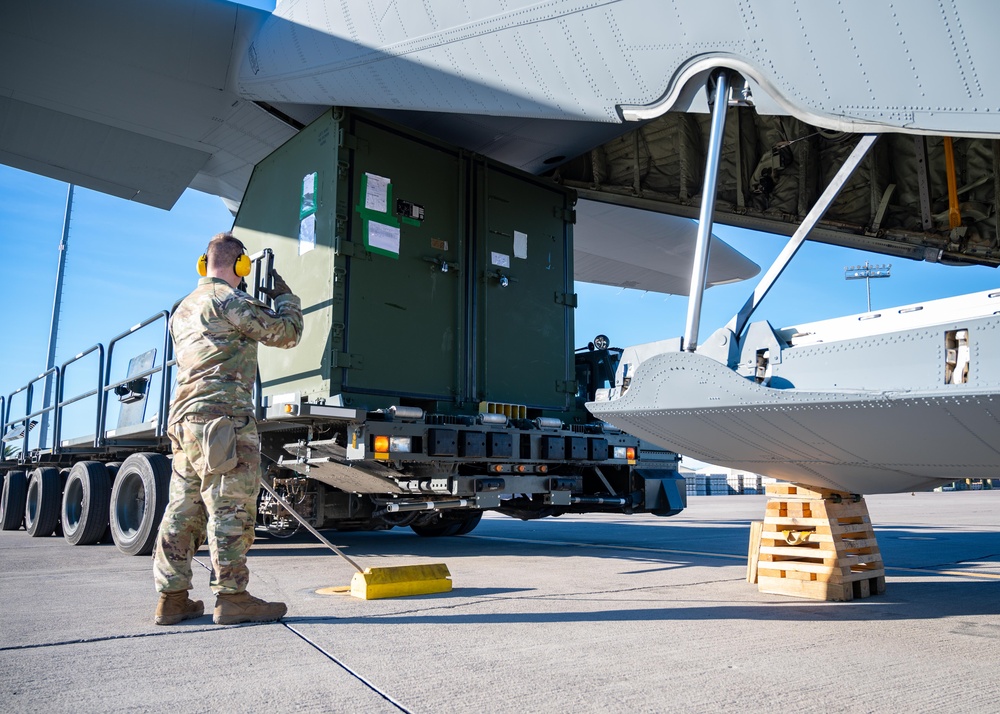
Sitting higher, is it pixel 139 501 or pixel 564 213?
pixel 564 213

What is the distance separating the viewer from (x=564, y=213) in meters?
7.60

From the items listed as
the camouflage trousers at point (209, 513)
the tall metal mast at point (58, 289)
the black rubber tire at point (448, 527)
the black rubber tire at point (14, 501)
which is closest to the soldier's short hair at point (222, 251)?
the camouflage trousers at point (209, 513)

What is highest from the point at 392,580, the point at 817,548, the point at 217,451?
the point at 217,451

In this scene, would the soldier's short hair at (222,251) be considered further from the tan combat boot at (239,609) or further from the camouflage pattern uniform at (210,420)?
the tan combat boot at (239,609)

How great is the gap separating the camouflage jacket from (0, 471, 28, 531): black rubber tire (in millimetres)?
9246

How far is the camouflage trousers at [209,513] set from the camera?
3.44m

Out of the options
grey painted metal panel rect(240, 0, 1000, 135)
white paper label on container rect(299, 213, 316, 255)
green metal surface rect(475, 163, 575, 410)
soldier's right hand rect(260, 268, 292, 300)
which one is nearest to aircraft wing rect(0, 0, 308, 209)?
grey painted metal panel rect(240, 0, 1000, 135)

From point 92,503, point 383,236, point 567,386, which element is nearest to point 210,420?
point 383,236

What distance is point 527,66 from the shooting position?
4.55m

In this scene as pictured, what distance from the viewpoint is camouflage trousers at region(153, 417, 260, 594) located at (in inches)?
135

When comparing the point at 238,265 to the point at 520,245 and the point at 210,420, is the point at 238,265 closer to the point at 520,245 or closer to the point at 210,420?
the point at 210,420

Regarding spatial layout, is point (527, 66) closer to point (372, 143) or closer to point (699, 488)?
point (372, 143)

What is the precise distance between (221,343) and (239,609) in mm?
1244

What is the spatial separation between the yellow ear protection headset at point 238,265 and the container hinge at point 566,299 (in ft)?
13.3
